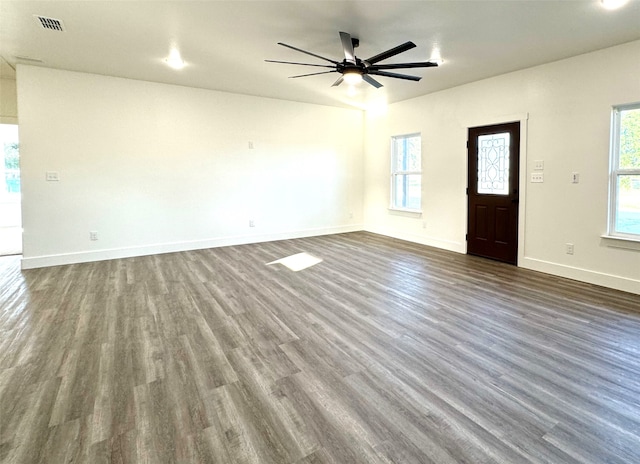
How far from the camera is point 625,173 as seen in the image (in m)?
3.86

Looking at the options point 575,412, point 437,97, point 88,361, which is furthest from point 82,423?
point 437,97

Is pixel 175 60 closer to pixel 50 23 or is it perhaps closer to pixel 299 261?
pixel 50 23

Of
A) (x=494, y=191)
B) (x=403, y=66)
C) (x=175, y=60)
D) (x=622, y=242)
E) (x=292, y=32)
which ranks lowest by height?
(x=622, y=242)

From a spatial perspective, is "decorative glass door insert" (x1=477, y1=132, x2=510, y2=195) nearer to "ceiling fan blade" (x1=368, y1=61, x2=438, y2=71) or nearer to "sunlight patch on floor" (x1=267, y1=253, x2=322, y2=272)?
"ceiling fan blade" (x1=368, y1=61, x2=438, y2=71)

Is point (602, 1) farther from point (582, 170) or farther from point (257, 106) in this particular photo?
point (257, 106)

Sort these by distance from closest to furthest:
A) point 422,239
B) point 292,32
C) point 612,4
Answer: point 612,4 < point 292,32 < point 422,239

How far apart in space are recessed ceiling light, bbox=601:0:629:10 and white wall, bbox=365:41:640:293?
109 cm

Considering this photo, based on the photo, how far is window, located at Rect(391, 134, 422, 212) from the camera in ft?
22.0

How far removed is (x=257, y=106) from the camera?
644cm

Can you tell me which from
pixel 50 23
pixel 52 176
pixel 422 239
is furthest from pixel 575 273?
pixel 52 176

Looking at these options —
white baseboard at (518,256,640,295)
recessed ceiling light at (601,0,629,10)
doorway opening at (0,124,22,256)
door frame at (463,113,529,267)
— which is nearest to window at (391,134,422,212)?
door frame at (463,113,529,267)

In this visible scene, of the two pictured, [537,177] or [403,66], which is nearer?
[403,66]

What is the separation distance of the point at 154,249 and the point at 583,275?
246 inches

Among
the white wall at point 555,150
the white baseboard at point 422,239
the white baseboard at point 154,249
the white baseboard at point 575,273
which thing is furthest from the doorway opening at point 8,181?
the white baseboard at point 575,273
